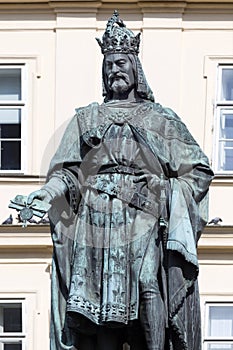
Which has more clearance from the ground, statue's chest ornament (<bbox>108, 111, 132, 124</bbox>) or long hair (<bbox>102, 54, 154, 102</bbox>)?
long hair (<bbox>102, 54, 154, 102</bbox>)

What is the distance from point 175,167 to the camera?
1157cm

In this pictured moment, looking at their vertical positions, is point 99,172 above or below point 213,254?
above

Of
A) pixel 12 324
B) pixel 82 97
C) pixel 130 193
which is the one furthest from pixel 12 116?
pixel 130 193

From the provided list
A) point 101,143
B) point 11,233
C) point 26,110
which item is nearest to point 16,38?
point 26,110

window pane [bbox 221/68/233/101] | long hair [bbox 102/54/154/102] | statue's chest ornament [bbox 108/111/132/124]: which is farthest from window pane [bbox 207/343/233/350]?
statue's chest ornament [bbox 108/111/132/124]

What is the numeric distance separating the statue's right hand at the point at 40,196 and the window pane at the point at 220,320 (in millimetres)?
15312

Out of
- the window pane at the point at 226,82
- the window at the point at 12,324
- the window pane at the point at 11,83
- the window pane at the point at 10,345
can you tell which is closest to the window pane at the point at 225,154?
the window pane at the point at 226,82

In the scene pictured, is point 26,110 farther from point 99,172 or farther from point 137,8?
point 99,172

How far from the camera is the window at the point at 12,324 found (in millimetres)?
26516

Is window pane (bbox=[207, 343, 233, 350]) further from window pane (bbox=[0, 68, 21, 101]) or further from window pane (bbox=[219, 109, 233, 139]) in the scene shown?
window pane (bbox=[0, 68, 21, 101])

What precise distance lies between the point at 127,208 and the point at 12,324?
15.5m

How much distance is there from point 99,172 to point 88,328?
0.91m

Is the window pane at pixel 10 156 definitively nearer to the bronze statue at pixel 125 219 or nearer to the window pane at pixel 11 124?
the window pane at pixel 11 124

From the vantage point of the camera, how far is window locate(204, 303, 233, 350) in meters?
26.4
